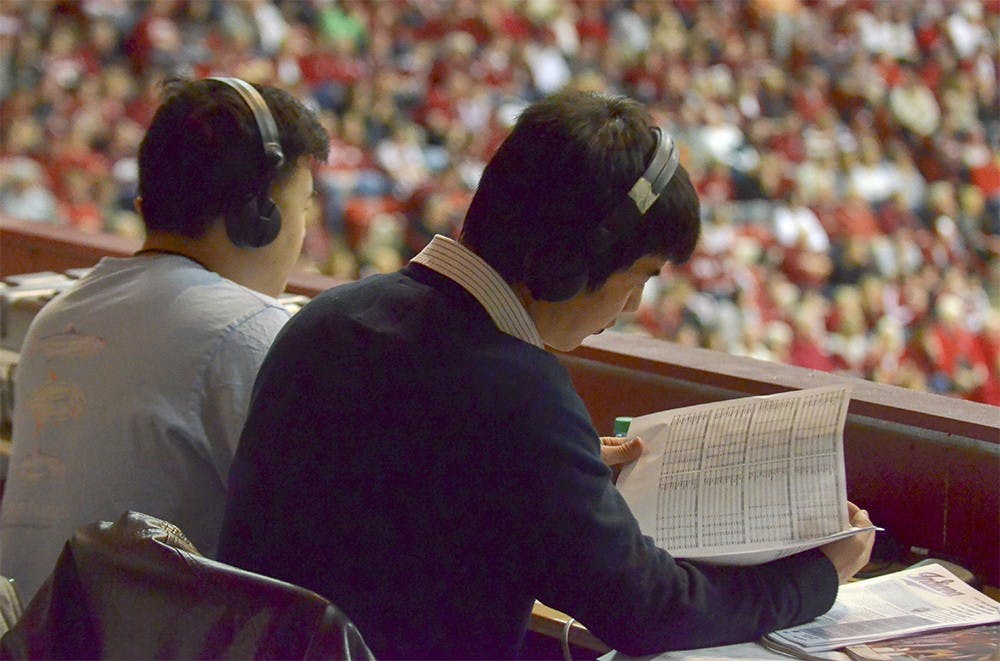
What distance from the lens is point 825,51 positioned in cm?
838

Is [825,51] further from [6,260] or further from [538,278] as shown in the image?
[538,278]

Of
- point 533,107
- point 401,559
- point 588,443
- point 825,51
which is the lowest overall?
point 401,559

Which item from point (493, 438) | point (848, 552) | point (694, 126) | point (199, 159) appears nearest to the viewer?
point (493, 438)

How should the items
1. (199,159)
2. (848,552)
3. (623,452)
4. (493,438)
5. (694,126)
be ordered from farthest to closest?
1. (694,126)
2. (199,159)
3. (623,452)
4. (848,552)
5. (493,438)

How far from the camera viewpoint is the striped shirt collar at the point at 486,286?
3.22 ft

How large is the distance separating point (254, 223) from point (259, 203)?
23 mm

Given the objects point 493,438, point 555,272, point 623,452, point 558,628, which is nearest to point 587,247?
point 555,272

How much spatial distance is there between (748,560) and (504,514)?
23 centimetres

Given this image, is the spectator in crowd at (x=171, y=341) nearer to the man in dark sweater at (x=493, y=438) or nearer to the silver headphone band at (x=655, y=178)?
the man in dark sweater at (x=493, y=438)

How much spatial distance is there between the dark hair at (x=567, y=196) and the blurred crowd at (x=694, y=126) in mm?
3357

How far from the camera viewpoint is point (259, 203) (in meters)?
1.35

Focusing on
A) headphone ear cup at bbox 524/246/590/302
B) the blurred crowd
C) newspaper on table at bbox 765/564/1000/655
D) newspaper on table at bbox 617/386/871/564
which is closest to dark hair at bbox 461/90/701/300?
headphone ear cup at bbox 524/246/590/302

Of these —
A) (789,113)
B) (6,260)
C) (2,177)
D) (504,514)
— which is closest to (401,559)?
(504,514)

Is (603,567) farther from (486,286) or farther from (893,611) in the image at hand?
(893,611)
